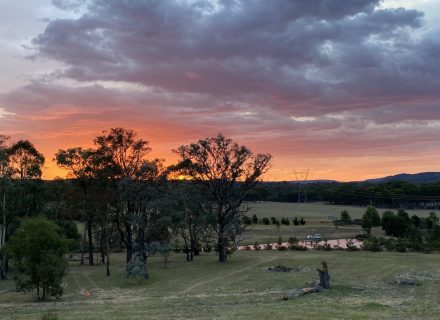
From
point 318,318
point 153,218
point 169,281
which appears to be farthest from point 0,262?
point 318,318

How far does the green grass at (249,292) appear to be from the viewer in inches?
1034

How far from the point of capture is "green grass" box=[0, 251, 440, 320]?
26.3 metres

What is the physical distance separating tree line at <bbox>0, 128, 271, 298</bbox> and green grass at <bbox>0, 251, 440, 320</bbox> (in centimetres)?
513

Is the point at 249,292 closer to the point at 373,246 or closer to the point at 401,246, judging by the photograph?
the point at 373,246

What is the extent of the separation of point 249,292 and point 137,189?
2188cm

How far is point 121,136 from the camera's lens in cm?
5700

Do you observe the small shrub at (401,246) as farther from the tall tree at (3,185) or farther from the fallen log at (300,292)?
the tall tree at (3,185)

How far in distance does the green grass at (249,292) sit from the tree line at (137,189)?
513 centimetres

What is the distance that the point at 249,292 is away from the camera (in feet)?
120

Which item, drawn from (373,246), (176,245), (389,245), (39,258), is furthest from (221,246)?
(39,258)

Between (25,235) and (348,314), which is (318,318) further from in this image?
(25,235)

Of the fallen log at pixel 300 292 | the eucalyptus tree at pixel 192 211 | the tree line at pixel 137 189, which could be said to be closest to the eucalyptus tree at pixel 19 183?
the tree line at pixel 137 189

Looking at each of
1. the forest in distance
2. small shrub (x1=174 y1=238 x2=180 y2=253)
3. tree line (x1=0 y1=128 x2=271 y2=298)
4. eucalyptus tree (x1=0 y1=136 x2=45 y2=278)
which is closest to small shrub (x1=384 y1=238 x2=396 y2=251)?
the forest in distance

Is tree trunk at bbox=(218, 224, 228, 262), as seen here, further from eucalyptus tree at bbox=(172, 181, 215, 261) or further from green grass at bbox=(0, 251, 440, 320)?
eucalyptus tree at bbox=(172, 181, 215, 261)
